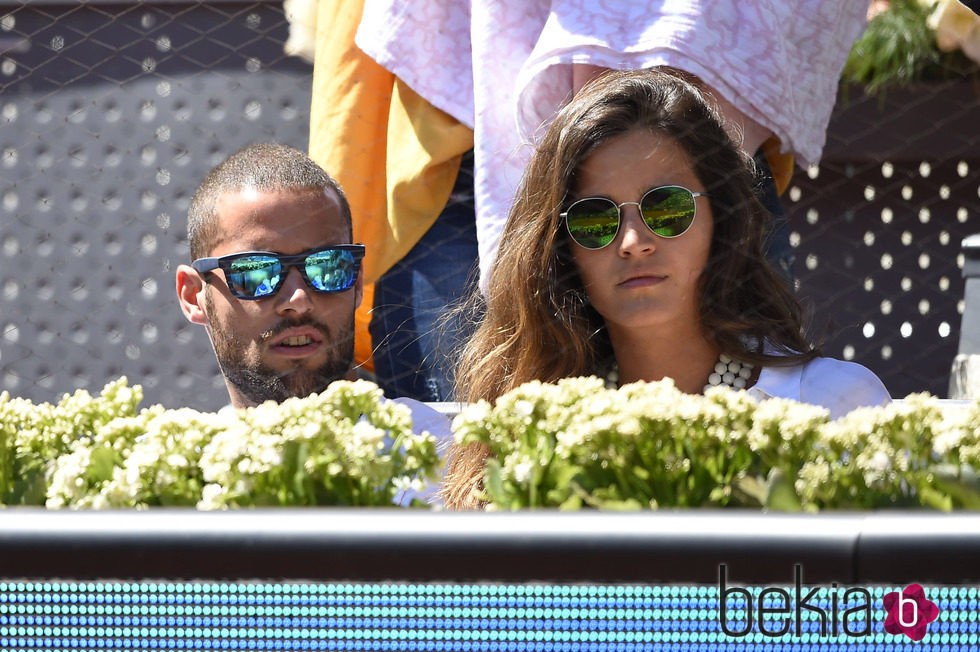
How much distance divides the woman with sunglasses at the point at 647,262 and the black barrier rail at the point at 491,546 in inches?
35.6

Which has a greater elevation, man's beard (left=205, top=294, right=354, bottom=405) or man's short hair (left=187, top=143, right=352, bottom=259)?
man's short hair (left=187, top=143, right=352, bottom=259)

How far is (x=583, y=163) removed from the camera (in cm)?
186

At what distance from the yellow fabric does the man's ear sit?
32 centimetres

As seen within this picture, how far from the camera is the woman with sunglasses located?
5.91ft

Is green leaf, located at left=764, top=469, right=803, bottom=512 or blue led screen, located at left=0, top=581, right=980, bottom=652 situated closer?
blue led screen, located at left=0, top=581, right=980, bottom=652

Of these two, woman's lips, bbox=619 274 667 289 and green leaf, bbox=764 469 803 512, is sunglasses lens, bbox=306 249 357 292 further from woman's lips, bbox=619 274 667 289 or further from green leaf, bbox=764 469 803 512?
green leaf, bbox=764 469 803 512

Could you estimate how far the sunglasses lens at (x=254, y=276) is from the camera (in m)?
1.89

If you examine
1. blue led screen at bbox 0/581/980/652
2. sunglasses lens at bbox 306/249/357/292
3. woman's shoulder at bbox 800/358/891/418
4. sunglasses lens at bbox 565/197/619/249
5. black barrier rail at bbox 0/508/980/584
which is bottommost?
blue led screen at bbox 0/581/980/652

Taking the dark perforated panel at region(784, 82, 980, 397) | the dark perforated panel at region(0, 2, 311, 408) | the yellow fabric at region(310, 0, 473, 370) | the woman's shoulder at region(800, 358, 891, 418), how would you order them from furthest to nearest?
the dark perforated panel at region(0, 2, 311, 408) < the dark perforated panel at region(784, 82, 980, 397) < the yellow fabric at region(310, 0, 473, 370) < the woman's shoulder at region(800, 358, 891, 418)

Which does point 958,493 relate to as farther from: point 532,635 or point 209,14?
point 209,14

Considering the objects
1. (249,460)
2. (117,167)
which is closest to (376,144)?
(249,460)

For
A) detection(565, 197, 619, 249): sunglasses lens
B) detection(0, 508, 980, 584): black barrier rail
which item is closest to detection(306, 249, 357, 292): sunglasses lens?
detection(565, 197, 619, 249): sunglasses lens

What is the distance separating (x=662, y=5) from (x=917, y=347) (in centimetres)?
140

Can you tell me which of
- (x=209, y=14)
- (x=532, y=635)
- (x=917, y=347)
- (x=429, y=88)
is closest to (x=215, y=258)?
(x=429, y=88)
